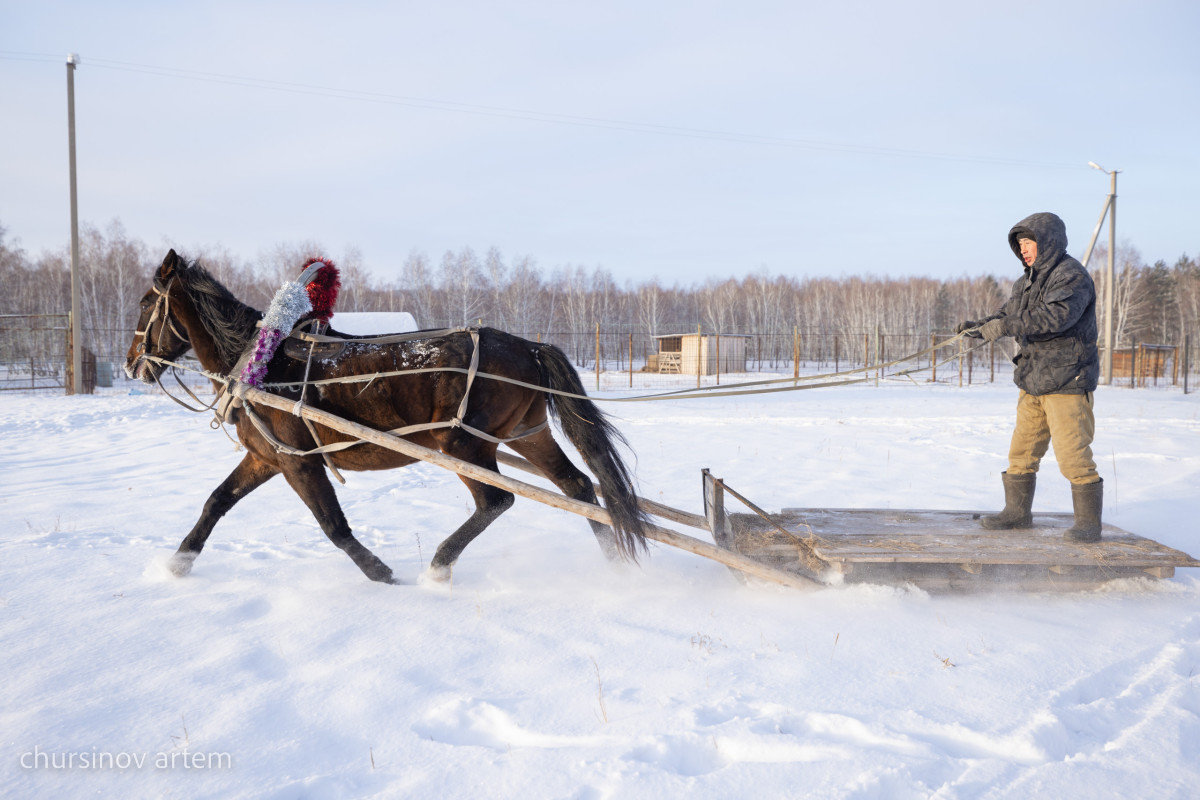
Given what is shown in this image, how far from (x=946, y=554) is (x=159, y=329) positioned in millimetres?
4368

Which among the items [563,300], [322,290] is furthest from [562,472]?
[563,300]

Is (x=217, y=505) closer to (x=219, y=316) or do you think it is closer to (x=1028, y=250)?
(x=219, y=316)

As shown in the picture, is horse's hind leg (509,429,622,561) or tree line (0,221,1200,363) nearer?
horse's hind leg (509,429,622,561)

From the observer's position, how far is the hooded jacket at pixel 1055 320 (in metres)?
3.32

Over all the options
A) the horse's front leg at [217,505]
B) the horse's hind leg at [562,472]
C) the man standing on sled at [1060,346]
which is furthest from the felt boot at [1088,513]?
the horse's front leg at [217,505]

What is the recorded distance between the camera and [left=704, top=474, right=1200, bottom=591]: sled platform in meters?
3.15

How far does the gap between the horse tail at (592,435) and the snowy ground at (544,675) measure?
1.60 feet

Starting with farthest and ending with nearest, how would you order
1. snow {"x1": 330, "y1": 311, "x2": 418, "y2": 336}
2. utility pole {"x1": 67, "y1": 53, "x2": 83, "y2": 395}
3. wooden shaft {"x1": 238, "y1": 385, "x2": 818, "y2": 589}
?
snow {"x1": 330, "y1": 311, "x2": 418, "y2": 336} → utility pole {"x1": 67, "y1": 53, "x2": 83, "y2": 395} → wooden shaft {"x1": 238, "y1": 385, "x2": 818, "y2": 589}

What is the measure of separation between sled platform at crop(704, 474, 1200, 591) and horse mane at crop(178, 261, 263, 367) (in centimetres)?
272

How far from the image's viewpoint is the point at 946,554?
3172 millimetres

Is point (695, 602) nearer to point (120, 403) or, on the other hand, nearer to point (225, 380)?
point (225, 380)

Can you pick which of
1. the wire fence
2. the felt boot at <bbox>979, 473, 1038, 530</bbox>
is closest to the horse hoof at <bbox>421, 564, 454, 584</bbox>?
the felt boot at <bbox>979, 473, 1038, 530</bbox>

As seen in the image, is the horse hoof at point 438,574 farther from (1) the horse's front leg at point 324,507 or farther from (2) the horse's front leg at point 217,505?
(2) the horse's front leg at point 217,505

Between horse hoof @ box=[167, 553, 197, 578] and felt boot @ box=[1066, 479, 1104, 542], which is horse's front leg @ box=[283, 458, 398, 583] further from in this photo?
felt boot @ box=[1066, 479, 1104, 542]
